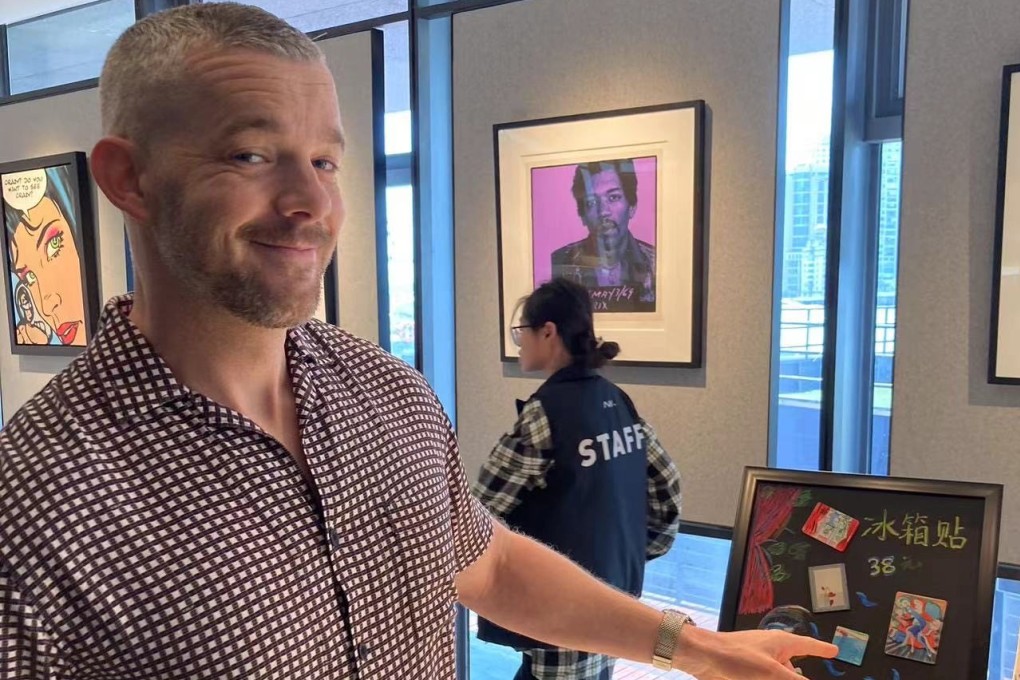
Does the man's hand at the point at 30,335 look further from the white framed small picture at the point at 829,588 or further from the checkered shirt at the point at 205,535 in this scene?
Result: the white framed small picture at the point at 829,588

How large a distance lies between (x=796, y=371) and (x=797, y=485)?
107 centimetres

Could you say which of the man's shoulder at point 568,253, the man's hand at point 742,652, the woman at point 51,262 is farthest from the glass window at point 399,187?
the man's hand at point 742,652

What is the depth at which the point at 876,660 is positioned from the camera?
119 cm

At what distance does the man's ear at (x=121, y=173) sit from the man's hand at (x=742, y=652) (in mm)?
970

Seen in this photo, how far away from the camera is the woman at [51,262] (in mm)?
3820

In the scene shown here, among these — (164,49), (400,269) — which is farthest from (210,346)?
(400,269)

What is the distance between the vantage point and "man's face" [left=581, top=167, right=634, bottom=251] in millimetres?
2512

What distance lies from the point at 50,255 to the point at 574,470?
3.10 m

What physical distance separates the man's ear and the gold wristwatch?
0.93 metres

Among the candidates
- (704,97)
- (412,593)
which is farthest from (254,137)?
(704,97)

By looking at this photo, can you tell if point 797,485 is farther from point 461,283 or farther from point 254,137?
point 461,283

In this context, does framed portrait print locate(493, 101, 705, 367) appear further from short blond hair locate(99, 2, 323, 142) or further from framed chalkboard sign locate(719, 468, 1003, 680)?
short blond hair locate(99, 2, 323, 142)

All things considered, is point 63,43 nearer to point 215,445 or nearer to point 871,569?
point 215,445

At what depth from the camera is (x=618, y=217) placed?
99.1 inches
